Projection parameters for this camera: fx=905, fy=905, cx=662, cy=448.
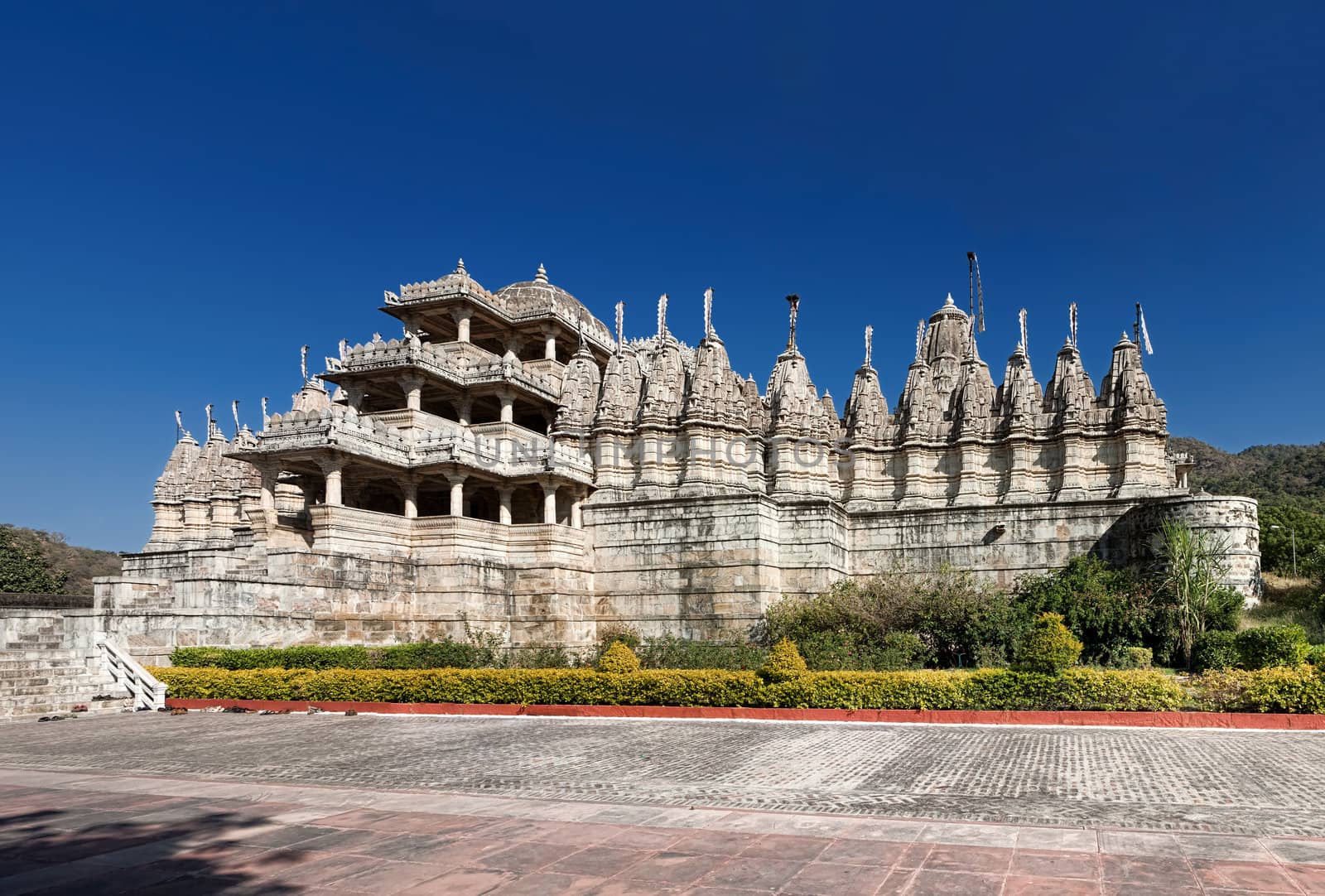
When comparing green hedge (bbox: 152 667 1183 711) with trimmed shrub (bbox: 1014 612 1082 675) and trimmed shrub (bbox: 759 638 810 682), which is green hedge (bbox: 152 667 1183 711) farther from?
trimmed shrub (bbox: 1014 612 1082 675)

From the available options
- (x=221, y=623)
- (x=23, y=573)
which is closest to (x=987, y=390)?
(x=221, y=623)

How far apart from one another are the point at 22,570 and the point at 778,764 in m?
51.6

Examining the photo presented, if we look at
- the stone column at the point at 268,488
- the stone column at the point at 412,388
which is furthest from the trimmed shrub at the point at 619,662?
the stone column at the point at 412,388

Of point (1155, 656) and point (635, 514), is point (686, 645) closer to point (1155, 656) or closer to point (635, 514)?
point (635, 514)

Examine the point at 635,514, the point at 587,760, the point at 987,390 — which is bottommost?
the point at 587,760

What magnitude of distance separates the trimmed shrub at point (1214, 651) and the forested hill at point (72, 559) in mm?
66691

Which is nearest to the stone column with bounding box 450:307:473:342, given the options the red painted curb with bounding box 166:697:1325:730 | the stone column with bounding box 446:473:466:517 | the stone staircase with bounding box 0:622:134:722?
the stone column with bounding box 446:473:466:517

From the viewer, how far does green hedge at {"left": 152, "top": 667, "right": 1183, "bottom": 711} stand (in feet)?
57.0

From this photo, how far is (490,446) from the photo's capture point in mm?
32938

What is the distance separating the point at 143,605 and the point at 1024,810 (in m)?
22.4

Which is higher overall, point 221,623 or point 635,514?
point 635,514

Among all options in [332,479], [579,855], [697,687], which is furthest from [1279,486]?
[579,855]

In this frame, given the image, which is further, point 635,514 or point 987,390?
point 987,390

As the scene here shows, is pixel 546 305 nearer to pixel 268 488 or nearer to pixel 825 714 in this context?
pixel 268 488
